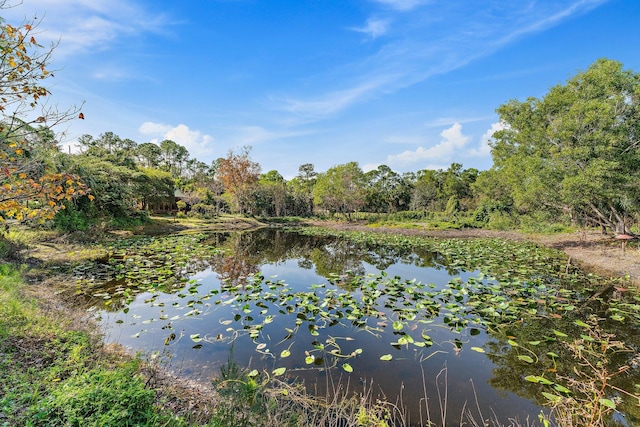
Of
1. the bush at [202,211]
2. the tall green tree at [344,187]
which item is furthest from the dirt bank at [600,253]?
the bush at [202,211]

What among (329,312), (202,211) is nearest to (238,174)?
(202,211)

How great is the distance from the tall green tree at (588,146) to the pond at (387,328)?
4734mm

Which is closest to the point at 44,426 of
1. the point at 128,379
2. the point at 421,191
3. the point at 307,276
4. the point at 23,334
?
the point at 128,379

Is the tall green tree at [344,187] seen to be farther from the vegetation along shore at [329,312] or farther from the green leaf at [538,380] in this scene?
the green leaf at [538,380]

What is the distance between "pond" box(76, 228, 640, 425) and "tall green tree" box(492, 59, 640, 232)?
15.5 feet

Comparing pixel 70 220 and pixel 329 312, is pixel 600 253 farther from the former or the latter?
pixel 70 220

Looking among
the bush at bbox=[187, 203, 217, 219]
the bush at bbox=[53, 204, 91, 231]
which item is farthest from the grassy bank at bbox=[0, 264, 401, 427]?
the bush at bbox=[187, 203, 217, 219]

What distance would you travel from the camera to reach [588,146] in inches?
503

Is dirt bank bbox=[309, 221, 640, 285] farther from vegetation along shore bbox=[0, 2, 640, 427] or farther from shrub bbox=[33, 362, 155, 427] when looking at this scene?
shrub bbox=[33, 362, 155, 427]

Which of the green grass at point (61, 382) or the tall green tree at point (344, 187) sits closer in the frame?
the green grass at point (61, 382)

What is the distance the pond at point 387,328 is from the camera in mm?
3984

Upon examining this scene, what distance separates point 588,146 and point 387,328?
1398cm

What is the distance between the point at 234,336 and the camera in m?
5.35

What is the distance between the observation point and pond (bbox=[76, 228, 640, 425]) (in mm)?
3984
